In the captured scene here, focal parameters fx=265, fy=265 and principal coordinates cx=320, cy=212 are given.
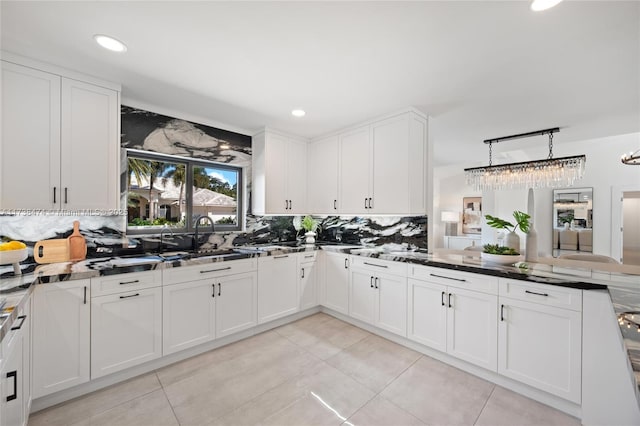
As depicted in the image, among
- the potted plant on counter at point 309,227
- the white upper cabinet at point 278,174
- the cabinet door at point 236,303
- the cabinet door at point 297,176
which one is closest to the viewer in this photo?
the cabinet door at point 236,303

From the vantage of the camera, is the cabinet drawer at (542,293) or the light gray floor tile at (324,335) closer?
the cabinet drawer at (542,293)

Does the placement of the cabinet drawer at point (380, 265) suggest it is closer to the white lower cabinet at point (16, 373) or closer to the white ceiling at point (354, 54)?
the white ceiling at point (354, 54)

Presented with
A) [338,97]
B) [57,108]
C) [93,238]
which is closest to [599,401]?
[338,97]

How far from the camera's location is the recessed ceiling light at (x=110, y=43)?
66.2 inches

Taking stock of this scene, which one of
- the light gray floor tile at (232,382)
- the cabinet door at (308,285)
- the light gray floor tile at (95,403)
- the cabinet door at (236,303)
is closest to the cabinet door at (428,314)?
the light gray floor tile at (232,382)

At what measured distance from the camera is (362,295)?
119 inches

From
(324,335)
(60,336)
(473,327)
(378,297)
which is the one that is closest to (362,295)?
(378,297)

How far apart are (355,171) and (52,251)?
2984mm

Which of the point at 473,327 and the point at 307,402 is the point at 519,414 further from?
the point at 307,402

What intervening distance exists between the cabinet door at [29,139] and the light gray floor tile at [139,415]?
1.54m

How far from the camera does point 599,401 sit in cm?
165

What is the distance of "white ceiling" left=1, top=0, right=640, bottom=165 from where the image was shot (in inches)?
58.2

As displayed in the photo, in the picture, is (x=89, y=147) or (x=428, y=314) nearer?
(x=89, y=147)

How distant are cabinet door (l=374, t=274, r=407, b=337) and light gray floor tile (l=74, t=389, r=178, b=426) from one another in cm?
196
